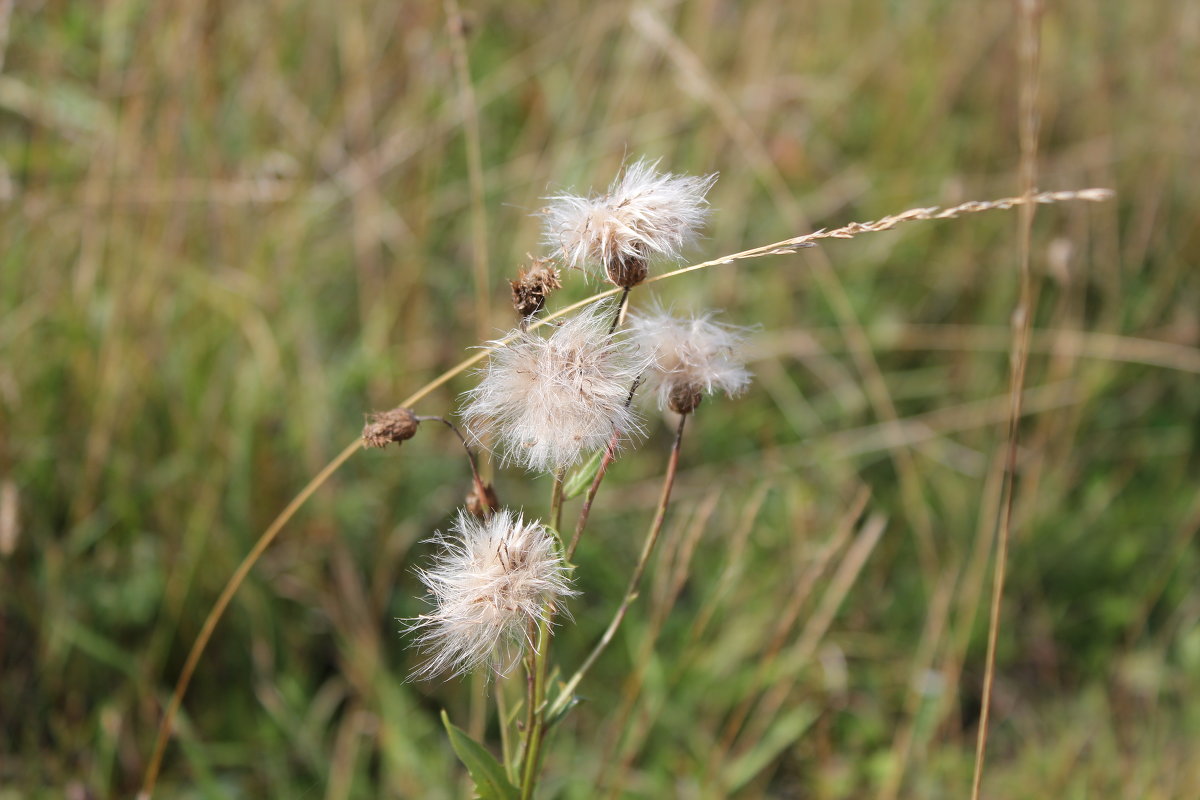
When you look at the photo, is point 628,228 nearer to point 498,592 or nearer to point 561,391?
point 561,391

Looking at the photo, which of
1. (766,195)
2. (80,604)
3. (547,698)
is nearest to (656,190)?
(547,698)

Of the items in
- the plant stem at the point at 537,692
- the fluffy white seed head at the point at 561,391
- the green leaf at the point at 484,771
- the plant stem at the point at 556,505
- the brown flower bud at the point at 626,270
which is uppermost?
the brown flower bud at the point at 626,270

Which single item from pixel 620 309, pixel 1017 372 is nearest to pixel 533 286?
pixel 620 309

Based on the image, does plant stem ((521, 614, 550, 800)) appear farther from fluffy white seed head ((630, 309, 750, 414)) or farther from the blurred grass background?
the blurred grass background

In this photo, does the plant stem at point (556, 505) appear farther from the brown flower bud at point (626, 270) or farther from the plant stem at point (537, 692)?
the brown flower bud at point (626, 270)

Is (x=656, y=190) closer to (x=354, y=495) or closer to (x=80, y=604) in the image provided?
(x=354, y=495)

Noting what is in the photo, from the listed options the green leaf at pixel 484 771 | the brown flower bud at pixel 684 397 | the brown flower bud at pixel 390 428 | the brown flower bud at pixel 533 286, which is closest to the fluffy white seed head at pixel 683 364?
the brown flower bud at pixel 684 397

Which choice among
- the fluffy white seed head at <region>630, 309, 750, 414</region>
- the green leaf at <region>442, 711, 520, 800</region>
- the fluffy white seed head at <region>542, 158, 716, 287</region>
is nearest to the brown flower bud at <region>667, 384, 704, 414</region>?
the fluffy white seed head at <region>630, 309, 750, 414</region>
